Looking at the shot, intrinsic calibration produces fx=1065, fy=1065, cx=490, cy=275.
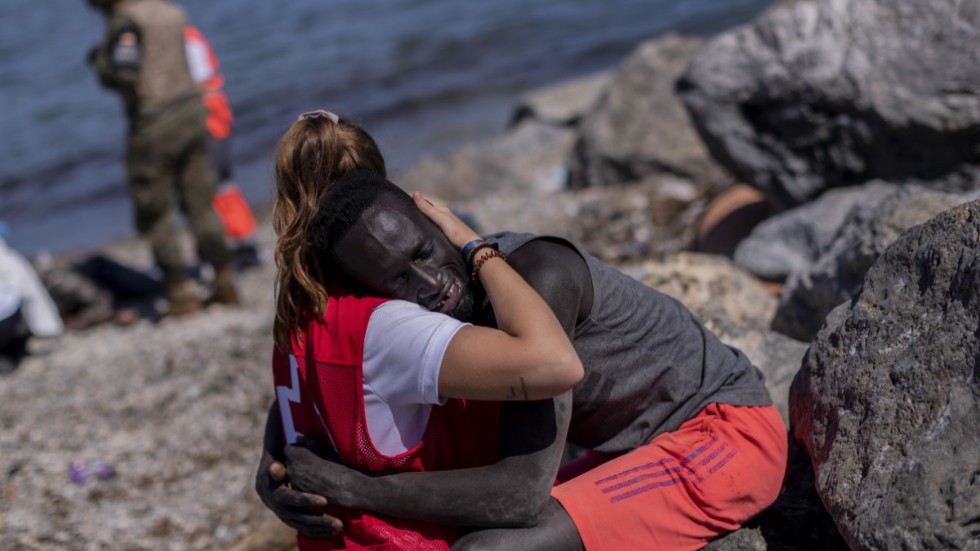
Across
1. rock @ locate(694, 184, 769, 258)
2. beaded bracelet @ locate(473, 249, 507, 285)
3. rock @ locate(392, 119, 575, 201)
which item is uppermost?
beaded bracelet @ locate(473, 249, 507, 285)

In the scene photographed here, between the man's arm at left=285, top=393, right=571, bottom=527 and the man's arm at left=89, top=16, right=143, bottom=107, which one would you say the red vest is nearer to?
the man's arm at left=285, top=393, right=571, bottom=527

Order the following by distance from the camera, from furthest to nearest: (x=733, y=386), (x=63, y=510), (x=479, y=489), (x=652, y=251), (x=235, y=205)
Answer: (x=235, y=205) → (x=652, y=251) → (x=63, y=510) → (x=733, y=386) → (x=479, y=489)

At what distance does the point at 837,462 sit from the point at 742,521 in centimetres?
34

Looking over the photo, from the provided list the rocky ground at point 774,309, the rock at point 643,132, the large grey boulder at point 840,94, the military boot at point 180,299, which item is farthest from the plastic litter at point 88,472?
the rock at point 643,132

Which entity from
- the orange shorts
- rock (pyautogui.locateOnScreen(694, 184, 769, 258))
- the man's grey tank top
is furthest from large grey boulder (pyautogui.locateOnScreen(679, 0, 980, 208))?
the orange shorts

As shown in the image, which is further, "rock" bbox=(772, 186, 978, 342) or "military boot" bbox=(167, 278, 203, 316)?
"military boot" bbox=(167, 278, 203, 316)

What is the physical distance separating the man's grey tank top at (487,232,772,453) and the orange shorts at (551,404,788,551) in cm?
6

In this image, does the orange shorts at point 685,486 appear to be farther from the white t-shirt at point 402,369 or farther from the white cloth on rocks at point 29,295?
the white cloth on rocks at point 29,295

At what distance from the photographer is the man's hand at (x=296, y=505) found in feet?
8.89

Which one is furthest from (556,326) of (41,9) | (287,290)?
(41,9)

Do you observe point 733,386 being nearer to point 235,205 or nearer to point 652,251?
point 652,251

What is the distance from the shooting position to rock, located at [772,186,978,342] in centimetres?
374

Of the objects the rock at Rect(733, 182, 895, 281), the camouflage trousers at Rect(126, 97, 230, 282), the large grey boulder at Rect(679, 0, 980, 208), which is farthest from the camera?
the camouflage trousers at Rect(126, 97, 230, 282)

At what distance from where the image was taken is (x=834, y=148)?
575 centimetres
